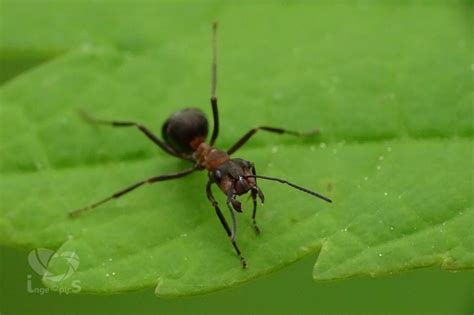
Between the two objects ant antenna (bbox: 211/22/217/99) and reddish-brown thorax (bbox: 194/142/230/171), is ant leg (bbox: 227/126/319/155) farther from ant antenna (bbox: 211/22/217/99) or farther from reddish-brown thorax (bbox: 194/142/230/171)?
A: ant antenna (bbox: 211/22/217/99)

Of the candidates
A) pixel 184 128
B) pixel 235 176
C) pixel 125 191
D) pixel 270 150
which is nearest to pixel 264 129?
pixel 270 150

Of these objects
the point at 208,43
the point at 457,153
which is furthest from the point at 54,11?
the point at 457,153

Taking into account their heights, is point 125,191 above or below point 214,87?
below

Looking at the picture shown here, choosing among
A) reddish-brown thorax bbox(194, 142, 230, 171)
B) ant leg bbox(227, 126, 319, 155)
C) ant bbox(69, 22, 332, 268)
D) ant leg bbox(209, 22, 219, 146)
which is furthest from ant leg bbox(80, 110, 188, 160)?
ant leg bbox(227, 126, 319, 155)

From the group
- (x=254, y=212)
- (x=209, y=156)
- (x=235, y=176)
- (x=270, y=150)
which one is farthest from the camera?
(x=209, y=156)

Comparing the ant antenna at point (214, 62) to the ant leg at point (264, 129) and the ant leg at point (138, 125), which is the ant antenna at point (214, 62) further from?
the ant leg at point (138, 125)

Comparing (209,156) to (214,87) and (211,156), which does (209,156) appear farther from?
(214,87)

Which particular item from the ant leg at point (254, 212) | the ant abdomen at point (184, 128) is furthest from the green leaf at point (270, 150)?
the ant abdomen at point (184, 128)

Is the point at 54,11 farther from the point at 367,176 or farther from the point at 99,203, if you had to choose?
the point at 367,176
